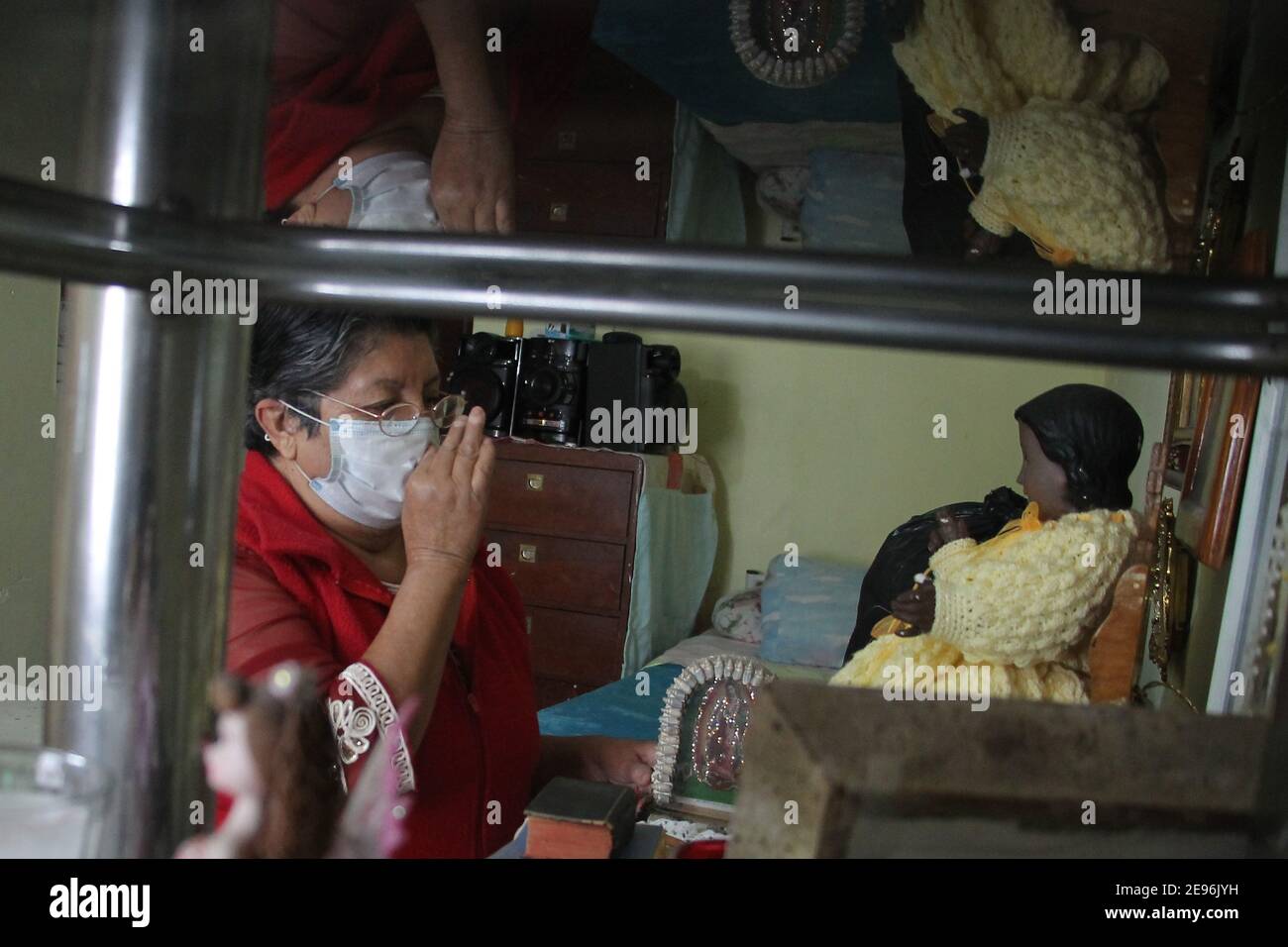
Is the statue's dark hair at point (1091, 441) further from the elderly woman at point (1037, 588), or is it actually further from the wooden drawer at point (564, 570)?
the wooden drawer at point (564, 570)

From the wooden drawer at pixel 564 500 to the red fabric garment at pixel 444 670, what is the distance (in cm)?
124

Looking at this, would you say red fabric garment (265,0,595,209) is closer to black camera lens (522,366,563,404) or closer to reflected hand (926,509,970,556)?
reflected hand (926,509,970,556)

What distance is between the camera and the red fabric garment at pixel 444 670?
0.87 m

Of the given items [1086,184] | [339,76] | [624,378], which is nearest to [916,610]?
[1086,184]

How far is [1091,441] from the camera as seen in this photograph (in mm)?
1098

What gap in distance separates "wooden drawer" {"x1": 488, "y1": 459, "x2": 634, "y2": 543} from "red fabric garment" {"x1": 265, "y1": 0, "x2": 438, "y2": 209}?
140 cm

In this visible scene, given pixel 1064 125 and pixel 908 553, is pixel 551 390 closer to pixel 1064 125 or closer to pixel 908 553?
pixel 908 553

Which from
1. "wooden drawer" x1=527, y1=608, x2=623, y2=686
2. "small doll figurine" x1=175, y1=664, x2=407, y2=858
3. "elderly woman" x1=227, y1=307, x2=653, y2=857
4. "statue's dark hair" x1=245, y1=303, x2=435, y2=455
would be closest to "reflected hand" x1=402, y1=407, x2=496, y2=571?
"elderly woman" x1=227, y1=307, x2=653, y2=857

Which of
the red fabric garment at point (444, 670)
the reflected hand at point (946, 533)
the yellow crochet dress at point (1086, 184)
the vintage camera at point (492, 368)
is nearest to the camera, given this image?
the yellow crochet dress at point (1086, 184)

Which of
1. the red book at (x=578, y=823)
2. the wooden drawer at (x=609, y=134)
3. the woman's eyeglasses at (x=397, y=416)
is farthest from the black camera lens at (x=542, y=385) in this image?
the red book at (x=578, y=823)

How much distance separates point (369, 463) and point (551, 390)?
1.33m
